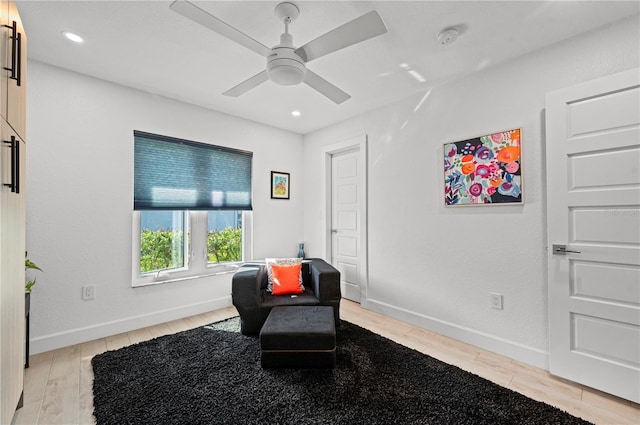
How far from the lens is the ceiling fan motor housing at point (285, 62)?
5.62 feet

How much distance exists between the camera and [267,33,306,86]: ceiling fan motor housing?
171 centimetres

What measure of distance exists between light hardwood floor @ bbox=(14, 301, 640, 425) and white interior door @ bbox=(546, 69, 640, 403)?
0.14 meters

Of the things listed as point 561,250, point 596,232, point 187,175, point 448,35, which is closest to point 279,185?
point 187,175

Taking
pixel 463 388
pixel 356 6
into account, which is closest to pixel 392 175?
pixel 356 6

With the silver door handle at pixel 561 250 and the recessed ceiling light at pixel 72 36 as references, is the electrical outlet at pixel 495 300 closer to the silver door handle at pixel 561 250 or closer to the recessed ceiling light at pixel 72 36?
the silver door handle at pixel 561 250

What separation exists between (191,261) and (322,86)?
2505mm

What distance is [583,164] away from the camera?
2.00m

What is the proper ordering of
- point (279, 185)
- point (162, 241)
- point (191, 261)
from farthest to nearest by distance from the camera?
point (279, 185)
point (191, 261)
point (162, 241)

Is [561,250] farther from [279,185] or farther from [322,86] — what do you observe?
[279,185]

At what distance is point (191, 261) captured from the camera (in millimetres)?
3406

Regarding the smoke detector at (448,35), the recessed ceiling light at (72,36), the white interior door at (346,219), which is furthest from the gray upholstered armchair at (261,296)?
the recessed ceiling light at (72,36)

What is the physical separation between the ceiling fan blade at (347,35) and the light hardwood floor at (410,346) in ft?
7.86

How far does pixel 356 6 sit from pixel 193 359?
280 cm

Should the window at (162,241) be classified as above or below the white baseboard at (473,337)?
above
